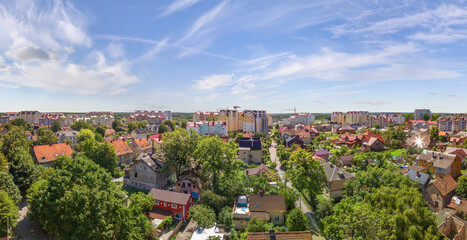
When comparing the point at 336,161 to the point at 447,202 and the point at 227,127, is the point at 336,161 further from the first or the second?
the point at 227,127

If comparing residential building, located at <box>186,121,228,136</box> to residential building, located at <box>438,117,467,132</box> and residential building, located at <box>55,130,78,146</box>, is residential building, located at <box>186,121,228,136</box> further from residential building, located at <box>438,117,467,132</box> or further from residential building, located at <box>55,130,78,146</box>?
residential building, located at <box>438,117,467,132</box>

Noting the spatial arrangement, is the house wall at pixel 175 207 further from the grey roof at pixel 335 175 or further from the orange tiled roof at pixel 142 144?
the orange tiled roof at pixel 142 144

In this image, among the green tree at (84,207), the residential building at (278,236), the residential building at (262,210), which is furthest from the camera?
the residential building at (262,210)

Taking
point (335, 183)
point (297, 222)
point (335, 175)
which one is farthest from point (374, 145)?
point (297, 222)

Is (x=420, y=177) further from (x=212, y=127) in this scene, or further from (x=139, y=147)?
→ (x=212, y=127)

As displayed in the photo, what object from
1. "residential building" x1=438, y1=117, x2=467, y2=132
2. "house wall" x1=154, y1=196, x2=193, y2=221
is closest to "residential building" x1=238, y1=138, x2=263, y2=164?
"house wall" x1=154, y1=196, x2=193, y2=221

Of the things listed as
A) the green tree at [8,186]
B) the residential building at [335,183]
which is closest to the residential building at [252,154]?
the residential building at [335,183]
